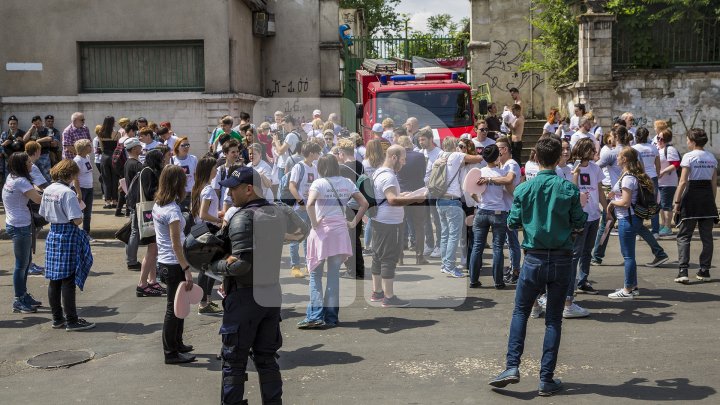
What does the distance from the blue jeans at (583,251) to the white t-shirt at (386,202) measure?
1.97 metres

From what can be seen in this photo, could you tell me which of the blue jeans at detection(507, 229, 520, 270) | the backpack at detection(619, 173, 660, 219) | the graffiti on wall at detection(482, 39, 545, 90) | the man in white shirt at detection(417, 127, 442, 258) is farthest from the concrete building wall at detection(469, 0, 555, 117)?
the backpack at detection(619, 173, 660, 219)

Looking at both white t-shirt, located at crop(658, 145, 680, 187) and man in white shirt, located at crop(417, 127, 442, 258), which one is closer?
man in white shirt, located at crop(417, 127, 442, 258)

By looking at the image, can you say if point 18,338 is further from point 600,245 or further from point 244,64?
point 244,64

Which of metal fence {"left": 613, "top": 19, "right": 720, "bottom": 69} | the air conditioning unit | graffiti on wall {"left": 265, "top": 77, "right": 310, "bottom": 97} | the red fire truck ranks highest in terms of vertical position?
the air conditioning unit

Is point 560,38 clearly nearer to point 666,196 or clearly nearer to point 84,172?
point 666,196

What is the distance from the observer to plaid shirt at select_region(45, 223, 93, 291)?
31.1 feet

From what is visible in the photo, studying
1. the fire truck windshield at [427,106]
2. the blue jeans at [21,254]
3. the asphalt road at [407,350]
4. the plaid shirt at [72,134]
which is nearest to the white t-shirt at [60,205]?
the blue jeans at [21,254]

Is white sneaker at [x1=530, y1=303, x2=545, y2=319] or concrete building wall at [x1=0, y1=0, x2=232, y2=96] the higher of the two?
concrete building wall at [x1=0, y1=0, x2=232, y2=96]

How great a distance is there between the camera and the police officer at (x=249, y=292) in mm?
6527

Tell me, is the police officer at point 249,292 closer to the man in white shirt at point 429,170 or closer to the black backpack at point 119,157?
the man in white shirt at point 429,170

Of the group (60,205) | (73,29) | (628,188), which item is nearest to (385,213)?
(628,188)

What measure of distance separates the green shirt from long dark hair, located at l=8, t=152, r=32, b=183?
5.91 m

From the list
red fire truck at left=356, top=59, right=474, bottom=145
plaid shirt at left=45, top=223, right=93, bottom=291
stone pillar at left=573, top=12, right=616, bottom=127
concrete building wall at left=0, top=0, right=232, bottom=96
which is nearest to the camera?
plaid shirt at left=45, top=223, right=93, bottom=291

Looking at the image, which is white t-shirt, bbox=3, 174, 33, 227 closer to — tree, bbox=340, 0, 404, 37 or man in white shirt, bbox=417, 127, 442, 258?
man in white shirt, bbox=417, 127, 442, 258
